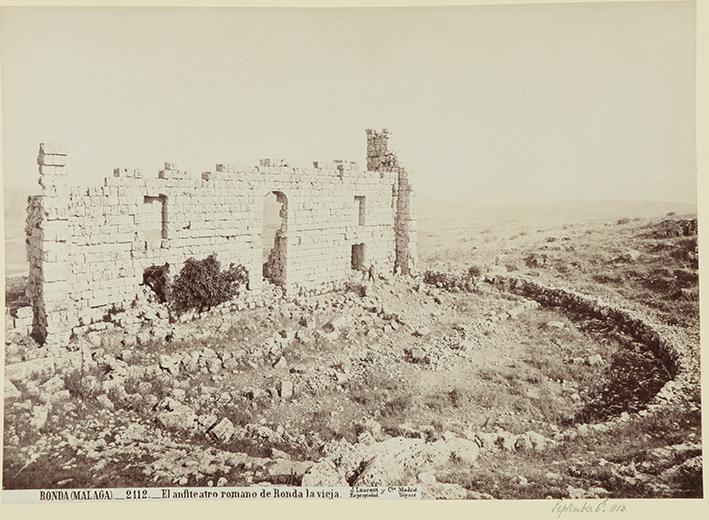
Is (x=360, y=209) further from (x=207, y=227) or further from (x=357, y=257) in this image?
(x=207, y=227)

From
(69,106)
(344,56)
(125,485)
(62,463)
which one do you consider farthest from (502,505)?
(69,106)

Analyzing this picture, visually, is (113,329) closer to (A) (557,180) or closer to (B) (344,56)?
(B) (344,56)

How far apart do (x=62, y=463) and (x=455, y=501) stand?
5.84 meters

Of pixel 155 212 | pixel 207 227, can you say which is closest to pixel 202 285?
pixel 207 227

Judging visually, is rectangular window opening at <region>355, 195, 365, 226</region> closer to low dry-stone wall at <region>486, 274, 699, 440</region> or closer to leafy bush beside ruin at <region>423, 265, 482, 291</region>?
leafy bush beside ruin at <region>423, 265, 482, 291</region>

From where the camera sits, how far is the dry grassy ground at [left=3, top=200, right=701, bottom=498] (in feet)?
25.5

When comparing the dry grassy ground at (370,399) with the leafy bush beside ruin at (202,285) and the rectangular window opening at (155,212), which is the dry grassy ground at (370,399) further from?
the rectangular window opening at (155,212)

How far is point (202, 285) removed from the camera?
11578mm

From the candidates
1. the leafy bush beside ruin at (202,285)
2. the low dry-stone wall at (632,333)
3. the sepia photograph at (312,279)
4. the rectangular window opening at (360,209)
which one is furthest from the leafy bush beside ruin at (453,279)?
the leafy bush beside ruin at (202,285)

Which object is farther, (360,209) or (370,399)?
(360,209)

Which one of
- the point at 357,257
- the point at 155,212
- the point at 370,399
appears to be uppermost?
the point at 155,212

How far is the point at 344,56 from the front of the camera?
973cm

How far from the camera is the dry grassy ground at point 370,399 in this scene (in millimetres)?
7777

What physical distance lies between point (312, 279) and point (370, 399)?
5.42m
